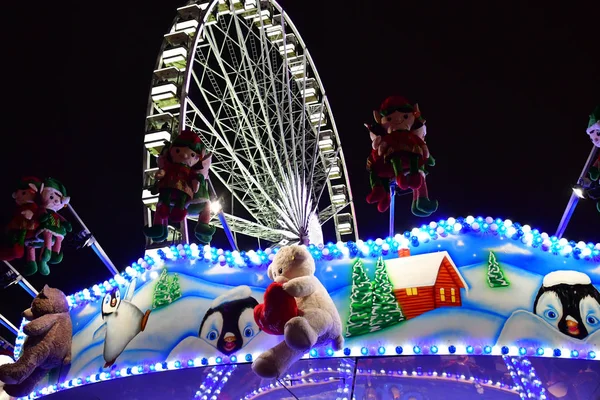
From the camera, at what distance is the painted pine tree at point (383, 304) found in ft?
24.4

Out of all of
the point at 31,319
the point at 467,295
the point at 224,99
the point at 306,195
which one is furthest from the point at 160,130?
the point at 467,295

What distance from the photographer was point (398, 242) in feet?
25.7

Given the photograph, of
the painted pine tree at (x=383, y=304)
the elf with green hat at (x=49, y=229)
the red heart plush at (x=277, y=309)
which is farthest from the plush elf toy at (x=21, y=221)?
the painted pine tree at (x=383, y=304)

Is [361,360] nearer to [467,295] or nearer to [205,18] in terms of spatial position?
[467,295]

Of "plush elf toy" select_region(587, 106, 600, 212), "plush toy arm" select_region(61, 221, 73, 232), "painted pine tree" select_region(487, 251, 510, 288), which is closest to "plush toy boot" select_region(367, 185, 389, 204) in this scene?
Result: "painted pine tree" select_region(487, 251, 510, 288)

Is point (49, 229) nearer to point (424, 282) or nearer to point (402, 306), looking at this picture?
point (402, 306)

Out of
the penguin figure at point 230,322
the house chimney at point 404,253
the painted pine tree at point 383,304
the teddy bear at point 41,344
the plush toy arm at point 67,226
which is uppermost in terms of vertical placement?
the house chimney at point 404,253

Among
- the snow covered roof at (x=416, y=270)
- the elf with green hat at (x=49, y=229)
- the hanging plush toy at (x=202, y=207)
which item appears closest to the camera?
the snow covered roof at (x=416, y=270)

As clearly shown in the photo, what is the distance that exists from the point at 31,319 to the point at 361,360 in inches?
197

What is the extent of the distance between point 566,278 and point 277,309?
3.57 m

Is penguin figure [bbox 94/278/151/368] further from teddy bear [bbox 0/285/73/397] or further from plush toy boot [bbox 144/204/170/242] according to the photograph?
plush toy boot [bbox 144/204/170/242]

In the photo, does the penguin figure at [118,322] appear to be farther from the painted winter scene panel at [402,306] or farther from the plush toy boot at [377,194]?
the plush toy boot at [377,194]

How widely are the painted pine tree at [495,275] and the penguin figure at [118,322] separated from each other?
4.68 m

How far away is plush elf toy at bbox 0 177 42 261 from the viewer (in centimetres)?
938
